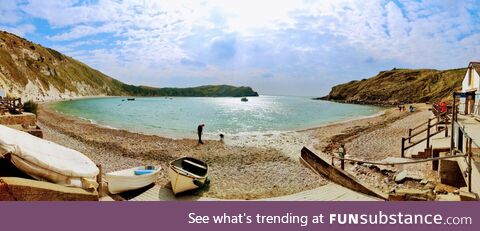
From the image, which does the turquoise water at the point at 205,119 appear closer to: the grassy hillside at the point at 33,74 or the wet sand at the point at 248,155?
the wet sand at the point at 248,155

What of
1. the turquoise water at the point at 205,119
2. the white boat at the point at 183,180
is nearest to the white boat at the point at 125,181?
the white boat at the point at 183,180

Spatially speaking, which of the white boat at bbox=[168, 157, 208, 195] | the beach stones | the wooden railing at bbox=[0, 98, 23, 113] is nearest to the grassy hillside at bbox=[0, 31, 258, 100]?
the wooden railing at bbox=[0, 98, 23, 113]

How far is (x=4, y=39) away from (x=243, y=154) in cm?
13514

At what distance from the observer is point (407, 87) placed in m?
131

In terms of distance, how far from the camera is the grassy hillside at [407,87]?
113 meters

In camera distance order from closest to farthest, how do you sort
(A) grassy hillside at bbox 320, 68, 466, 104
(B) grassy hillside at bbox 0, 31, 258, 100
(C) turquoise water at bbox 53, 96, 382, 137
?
(C) turquoise water at bbox 53, 96, 382, 137, (B) grassy hillside at bbox 0, 31, 258, 100, (A) grassy hillside at bbox 320, 68, 466, 104

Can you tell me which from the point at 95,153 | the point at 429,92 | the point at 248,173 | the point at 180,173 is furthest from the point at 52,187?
the point at 429,92

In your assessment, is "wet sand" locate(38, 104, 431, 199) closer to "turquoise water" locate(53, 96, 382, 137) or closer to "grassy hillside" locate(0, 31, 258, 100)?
"turquoise water" locate(53, 96, 382, 137)

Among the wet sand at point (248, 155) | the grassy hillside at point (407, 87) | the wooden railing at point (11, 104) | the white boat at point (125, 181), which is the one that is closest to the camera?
the white boat at point (125, 181)

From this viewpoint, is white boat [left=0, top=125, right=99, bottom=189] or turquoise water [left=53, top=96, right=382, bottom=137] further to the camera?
turquoise water [left=53, top=96, right=382, bottom=137]

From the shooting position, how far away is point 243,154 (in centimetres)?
2336

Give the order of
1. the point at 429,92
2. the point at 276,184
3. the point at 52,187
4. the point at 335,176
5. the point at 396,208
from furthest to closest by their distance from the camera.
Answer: the point at 429,92 < the point at 276,184 < the point at 335,176 < the point at 52,187 < the point at 396,208

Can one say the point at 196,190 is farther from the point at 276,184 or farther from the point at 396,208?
the point at 396,208

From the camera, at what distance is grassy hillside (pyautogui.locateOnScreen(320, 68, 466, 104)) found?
370ft
